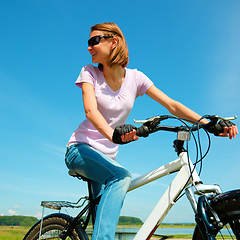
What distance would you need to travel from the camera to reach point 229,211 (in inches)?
58.4

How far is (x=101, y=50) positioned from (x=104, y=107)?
59 cm

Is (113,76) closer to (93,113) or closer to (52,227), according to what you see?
(93,113)

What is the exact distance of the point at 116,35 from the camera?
2428mm

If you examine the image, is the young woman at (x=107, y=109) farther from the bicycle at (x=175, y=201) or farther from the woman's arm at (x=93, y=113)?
the bicycle at (x=175, y=201)

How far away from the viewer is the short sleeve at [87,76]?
7.52ft

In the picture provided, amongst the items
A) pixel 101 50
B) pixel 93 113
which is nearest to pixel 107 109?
pixel 93 113

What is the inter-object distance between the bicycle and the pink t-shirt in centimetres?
40

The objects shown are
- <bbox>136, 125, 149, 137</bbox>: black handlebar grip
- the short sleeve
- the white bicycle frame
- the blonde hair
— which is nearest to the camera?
<bbox>136, 125, 149, 137</bbox>: black handlebar grip

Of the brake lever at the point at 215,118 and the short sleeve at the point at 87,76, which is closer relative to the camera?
the brake lever at the point at 215,118

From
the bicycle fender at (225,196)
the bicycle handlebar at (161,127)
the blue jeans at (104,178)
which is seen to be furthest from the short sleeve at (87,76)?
the bicycle fender at (225,196)

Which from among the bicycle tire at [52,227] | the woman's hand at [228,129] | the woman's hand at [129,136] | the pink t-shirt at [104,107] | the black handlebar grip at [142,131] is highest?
the pink t-shirt at [104,107]

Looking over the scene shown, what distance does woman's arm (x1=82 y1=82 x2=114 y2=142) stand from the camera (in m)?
1.80

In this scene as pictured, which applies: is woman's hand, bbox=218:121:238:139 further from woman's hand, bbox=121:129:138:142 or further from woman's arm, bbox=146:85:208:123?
woman's hand, bbox=121:129:138:142

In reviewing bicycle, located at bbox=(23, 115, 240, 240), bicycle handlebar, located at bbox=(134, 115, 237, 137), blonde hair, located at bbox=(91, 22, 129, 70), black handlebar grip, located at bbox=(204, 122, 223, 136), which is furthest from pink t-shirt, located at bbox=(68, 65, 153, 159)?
black handlebar grip, located at bbox=(204, 122, 223, 136)
